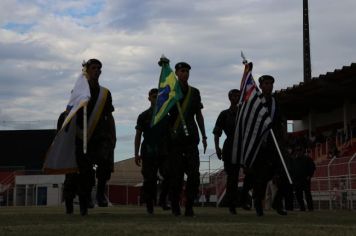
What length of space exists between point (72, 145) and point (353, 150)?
20481 mm

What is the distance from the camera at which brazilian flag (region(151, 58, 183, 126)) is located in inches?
380

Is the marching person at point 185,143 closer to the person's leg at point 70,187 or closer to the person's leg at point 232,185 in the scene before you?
the person's leg at point 70,187

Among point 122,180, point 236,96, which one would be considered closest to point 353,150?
point 236,96

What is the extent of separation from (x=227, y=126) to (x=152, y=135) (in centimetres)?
126

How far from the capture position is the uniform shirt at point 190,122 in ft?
31.0

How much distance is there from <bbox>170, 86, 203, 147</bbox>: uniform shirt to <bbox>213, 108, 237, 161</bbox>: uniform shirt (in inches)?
61.6

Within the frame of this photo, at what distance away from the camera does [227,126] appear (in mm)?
11406

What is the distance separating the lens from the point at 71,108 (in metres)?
9.39

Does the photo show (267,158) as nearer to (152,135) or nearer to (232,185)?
(232,185)

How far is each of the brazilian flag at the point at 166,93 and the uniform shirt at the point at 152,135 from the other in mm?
114

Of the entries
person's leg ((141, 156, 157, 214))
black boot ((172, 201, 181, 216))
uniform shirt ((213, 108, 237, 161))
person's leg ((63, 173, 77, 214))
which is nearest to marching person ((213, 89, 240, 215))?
uniform shirt ((213, 108, 237, 161))

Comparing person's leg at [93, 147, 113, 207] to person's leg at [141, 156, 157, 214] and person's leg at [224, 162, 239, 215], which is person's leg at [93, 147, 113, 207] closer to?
person's leg at [141, 156, 157, 214]

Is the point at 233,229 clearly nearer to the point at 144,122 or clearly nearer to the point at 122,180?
the point at 144,122

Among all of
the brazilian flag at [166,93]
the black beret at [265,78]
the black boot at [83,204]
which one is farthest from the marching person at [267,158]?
the black boot at [83,204]
